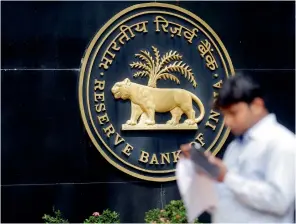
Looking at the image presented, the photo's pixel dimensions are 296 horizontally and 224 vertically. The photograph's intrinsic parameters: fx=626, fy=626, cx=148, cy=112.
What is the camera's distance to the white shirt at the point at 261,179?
2.29 meters

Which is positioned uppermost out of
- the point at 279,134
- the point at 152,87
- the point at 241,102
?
the point at 152,87

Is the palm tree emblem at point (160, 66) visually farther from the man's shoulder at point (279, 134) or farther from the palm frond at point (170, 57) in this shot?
the man's shoulder at point (279, 134)

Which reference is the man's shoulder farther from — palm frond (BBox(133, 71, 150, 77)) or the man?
palm frond (BBox(133, 71, 150, 77))

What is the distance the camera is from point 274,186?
2293 millimetres

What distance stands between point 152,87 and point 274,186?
4086mm

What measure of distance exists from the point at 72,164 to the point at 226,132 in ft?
5.26

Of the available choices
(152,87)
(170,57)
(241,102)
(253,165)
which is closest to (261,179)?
(253,165)

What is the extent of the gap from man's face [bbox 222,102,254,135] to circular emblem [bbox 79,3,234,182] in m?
3.81

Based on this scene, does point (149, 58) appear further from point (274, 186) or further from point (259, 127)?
point (274, 186)

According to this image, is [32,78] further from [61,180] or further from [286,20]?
[286,20]

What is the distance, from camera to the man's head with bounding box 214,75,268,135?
2.38 meters

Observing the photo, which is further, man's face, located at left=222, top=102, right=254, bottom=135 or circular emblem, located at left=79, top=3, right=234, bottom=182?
circular emblem, located at left=79, top=3, right=234, bottom=182

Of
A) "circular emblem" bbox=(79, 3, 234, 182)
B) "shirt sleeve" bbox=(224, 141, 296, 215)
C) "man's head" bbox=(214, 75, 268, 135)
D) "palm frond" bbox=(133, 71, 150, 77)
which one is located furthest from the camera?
"palm frond" bbox=(133, 71, 150, 77)

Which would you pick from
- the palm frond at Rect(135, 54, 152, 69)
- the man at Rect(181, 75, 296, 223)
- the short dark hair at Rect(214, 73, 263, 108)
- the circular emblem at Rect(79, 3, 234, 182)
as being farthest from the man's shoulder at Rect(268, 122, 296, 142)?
the palm frond at Rect(135, 54, 152, 69)
